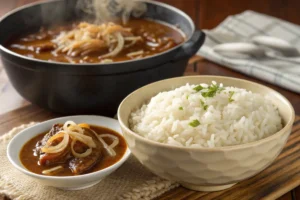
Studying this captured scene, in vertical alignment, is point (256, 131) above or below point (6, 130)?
above

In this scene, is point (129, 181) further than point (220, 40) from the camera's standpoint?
No

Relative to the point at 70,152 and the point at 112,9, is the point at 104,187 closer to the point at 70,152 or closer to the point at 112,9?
the point at 70,152

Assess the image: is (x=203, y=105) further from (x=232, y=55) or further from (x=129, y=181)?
(x=232, y=55)

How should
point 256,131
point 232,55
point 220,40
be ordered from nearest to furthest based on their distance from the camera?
point 256,131 < point 232,55 < point 220,40

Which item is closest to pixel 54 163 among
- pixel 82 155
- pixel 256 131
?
pixel 82 155

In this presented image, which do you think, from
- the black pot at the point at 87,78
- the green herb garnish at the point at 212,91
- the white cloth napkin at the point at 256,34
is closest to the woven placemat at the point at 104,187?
the green herb garnish at the point at 212,91

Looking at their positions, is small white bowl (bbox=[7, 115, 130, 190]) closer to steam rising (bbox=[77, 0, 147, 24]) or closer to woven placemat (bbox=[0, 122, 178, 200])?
woven placemat (bbox=[0, 122, 178, 200])

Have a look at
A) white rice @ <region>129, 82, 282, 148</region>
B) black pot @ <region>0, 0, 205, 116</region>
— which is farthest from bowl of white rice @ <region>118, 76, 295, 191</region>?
black pot @ <region>0, 0, 205, 116</region>
